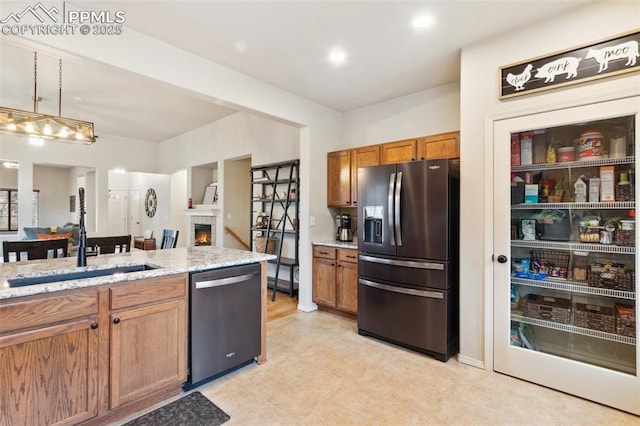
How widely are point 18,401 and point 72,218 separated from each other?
10.2m

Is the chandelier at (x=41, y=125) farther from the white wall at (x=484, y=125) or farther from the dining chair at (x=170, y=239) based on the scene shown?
the white wall at (x=484, y=125)

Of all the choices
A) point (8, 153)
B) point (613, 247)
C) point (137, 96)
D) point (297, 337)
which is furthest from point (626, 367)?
point (8, 153)

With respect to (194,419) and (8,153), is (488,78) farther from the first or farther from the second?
(8,153)

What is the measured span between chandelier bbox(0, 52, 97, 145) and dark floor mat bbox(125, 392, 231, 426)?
365 cm

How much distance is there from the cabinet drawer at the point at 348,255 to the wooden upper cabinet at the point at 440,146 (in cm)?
139

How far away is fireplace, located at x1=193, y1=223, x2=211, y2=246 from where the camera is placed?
22.0 ft

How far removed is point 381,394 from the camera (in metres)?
2.26

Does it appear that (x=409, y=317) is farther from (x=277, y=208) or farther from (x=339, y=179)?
(x=277, y=208)

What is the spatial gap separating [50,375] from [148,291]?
615 millimetres

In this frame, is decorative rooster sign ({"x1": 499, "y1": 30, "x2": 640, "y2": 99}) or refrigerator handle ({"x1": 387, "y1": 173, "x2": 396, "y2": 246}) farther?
refrigerator handle ({"x1": 387, "y1": 173, "x2": 396, "y2": 246})

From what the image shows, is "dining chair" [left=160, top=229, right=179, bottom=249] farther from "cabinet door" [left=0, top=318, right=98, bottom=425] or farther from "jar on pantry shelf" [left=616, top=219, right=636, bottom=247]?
"jar on pantry shelf" [left=616, top=219, right=636, bottom=247]

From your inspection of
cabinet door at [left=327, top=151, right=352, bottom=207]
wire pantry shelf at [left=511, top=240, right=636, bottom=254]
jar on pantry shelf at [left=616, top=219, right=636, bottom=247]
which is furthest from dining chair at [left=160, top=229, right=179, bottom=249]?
jar on pantry shelf at [left=616, top=219, right=636, bottom=247]

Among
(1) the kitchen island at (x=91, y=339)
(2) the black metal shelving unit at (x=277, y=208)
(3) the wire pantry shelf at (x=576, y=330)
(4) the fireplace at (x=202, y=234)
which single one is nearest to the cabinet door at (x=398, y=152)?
(2) the black metal shelving unit at (x=277, y=208)

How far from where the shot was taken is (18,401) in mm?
1571
